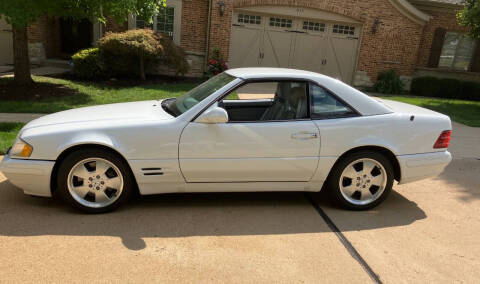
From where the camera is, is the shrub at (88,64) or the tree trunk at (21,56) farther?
the shrub at (88,64)

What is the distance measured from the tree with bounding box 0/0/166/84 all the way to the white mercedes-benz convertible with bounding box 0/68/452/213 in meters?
5.16

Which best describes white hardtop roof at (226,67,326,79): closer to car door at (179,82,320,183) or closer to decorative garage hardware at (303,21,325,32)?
car door at (179,82,320,183)

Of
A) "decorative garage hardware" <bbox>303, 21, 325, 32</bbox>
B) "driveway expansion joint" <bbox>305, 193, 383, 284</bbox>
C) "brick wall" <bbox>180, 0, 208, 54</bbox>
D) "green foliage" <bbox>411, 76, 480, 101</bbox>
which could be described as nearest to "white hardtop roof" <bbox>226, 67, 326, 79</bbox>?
"driveway expansion joint" <bbox>305, 193, 383, 284</bbox>

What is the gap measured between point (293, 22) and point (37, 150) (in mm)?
13547

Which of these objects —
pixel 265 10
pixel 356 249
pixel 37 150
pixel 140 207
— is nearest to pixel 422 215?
pixel 356 249

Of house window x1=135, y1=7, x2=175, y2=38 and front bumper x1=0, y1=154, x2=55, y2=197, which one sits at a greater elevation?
house window x1=135, y1=7, x2=175, y2=38

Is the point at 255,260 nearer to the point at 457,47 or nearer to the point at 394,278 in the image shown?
the point at 394,278

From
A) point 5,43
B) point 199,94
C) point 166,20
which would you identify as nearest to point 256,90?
point 199,94

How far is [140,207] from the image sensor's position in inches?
169

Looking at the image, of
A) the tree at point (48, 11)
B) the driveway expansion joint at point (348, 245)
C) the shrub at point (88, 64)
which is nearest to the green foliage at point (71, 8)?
the tree at point (48, 11)

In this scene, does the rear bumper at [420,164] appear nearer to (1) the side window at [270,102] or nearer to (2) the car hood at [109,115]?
(1) the side window at [270,102]

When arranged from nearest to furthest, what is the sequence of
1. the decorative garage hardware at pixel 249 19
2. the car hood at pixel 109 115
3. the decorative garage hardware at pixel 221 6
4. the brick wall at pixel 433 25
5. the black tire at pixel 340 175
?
the car hood at pixel 109 115
the black tire at pixel 340 175
the decorative garage hardware at pixel 221 6
the decorative garage hardware at pixel 249 19
the brick wall at pixel 433 25

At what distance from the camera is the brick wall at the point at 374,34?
14961 mm

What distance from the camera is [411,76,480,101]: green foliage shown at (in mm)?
16766
